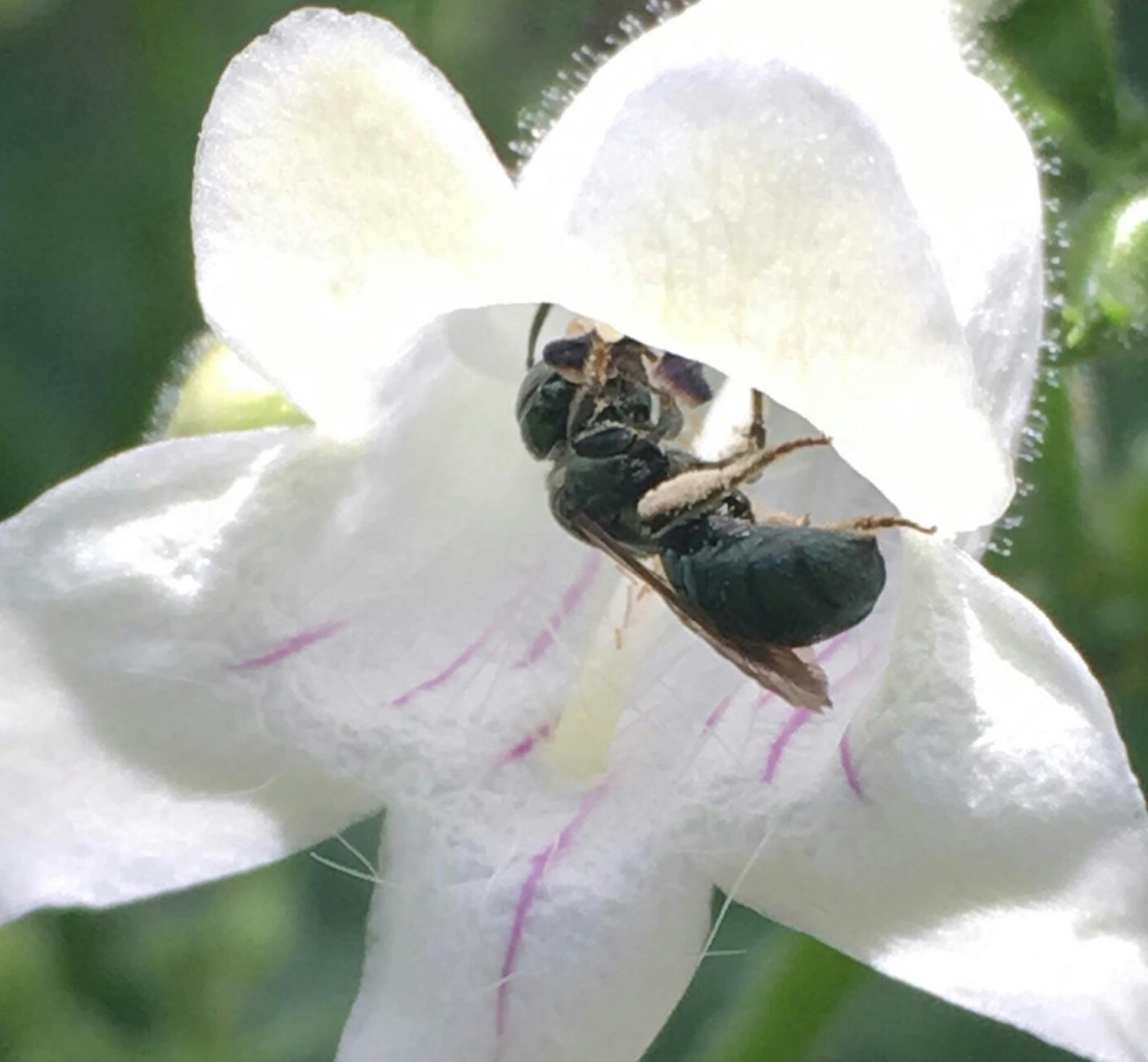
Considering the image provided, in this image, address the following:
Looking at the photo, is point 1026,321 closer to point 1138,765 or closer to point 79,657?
point 79,657

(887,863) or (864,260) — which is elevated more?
(864,260)

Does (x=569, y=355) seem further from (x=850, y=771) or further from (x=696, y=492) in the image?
(x=850, y=771)

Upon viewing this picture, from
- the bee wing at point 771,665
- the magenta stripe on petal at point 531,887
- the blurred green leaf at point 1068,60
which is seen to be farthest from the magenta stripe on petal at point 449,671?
the blurred green leaf at point 1068,60

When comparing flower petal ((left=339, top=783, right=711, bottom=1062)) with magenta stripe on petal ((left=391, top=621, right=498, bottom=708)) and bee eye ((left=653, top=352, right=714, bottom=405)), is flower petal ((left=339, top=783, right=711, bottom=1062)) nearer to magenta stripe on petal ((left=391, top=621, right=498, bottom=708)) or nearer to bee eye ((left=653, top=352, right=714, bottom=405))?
magenta stripe on petal ((left=391, top=621, right=498, bottom=708))

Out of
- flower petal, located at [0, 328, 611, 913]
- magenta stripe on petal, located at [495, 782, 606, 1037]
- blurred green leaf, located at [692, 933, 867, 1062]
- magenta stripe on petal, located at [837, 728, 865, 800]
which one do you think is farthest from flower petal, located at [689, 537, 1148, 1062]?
blurred green leaf, located at [692, 933, 867, 1062]

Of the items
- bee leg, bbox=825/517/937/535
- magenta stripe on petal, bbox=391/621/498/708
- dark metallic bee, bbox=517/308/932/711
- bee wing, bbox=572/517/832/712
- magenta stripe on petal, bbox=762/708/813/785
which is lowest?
magenta stripe on petal, bbox=391/621/498/708

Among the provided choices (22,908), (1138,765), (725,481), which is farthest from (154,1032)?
(725,481)
